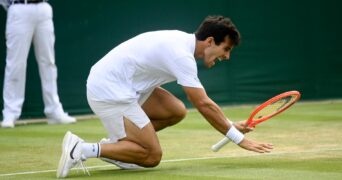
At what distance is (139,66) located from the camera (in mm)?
8703

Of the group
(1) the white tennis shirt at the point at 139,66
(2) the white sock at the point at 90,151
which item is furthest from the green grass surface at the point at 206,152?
(1) the white tennis shirt at the point at 139,66

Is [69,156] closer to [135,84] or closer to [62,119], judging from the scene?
[135,84]

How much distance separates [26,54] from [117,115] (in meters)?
5.56

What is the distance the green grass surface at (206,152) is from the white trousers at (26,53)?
351 mm

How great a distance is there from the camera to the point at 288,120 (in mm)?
14031

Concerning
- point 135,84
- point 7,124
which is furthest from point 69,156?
point 7,124

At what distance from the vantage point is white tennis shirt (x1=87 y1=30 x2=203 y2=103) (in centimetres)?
855

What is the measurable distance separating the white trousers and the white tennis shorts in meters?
5.26

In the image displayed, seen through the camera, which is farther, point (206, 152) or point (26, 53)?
point (26, 53)

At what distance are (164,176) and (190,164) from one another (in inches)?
36.6

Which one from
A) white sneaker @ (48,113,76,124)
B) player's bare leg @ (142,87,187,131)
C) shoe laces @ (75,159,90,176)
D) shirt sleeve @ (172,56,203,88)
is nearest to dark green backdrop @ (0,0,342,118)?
white sneaker @ (48,113,76,124)

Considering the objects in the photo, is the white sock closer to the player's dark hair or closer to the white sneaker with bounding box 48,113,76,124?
the player's dark hair

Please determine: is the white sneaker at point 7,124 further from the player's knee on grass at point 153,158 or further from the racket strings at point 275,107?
the racket strings at point 275,107

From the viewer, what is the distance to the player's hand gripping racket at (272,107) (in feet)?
29.1
